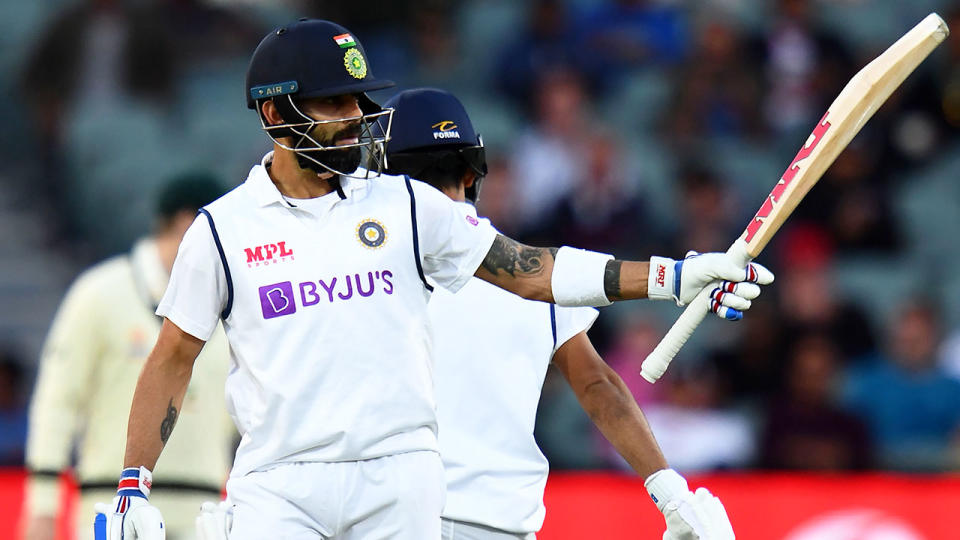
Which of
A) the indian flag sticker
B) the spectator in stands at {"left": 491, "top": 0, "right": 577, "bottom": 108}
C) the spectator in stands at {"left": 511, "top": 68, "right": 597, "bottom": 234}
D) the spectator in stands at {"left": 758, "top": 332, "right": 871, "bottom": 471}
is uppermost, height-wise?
the spectator in stands at {"left": 491, "top": 0, "right": 577, "bottom": 108}

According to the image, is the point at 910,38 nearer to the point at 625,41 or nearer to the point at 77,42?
the point at 625,41

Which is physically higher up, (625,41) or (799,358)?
(625,41)

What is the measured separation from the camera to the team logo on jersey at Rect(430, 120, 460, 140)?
5.29 metres

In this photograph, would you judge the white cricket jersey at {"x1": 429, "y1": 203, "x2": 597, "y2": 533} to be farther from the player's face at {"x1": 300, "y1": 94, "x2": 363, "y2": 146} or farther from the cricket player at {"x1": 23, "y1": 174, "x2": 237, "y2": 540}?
the cricket player at {"x1": 23, "y1": 174, "x2": 237, "y2": 540}

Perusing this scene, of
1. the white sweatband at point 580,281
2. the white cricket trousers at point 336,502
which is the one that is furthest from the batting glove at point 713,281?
the white cricket trousers at point 336,502

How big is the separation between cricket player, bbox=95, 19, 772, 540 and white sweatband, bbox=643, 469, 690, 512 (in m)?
0.97

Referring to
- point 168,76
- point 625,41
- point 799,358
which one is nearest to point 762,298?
point 799,358

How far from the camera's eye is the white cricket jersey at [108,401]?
6598 mm

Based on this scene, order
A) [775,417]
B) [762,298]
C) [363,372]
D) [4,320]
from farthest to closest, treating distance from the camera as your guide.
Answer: [4,320], [762,298], [775,417], [363,372]

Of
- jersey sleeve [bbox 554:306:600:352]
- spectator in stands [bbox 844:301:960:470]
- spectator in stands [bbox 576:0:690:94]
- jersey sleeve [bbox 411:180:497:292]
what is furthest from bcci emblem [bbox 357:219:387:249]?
spectator in stands [bbox 576:0:690:94]

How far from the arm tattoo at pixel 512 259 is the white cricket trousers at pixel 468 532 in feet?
3.03

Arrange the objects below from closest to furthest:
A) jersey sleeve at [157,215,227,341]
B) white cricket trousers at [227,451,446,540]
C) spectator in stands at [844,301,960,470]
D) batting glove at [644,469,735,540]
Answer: white cricket trousers at [227,451,446,540] < jersey sleeve at [157,215,227,341] < batting glove at [644,469,735,540] < spectator in stands at [844,301,960,470]

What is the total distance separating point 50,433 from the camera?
6680 millimetres

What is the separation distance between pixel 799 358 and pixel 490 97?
11.6 feet
